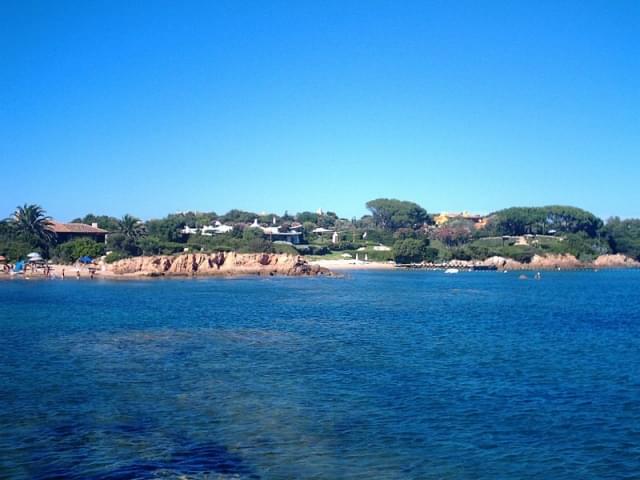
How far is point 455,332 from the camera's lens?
3325 cm

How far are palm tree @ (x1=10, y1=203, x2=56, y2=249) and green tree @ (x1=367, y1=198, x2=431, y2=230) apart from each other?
7981cm

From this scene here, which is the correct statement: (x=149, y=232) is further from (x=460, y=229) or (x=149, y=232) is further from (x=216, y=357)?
(x=216, y=357)

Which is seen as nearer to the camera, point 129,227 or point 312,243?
point 129,227

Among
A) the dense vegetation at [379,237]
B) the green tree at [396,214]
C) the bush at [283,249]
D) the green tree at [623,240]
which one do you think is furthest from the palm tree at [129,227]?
the green tree at [623,240]

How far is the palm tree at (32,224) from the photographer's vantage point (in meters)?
87.0

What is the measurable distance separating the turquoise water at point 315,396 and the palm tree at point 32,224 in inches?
2080

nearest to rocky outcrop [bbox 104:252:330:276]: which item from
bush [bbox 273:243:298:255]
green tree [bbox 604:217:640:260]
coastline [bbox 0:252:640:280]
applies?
coastline [bbox 0:252:640:280]

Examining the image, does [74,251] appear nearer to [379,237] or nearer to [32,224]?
[32,224]

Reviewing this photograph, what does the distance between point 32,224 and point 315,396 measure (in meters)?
78.5

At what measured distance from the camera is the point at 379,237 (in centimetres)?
13525

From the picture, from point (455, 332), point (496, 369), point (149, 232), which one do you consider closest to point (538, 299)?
point (455, 332)

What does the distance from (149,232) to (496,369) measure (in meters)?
86.0

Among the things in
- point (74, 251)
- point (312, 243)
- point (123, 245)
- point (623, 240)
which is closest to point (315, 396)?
point (123, 245)

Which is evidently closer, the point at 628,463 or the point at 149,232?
the point at 628,463
